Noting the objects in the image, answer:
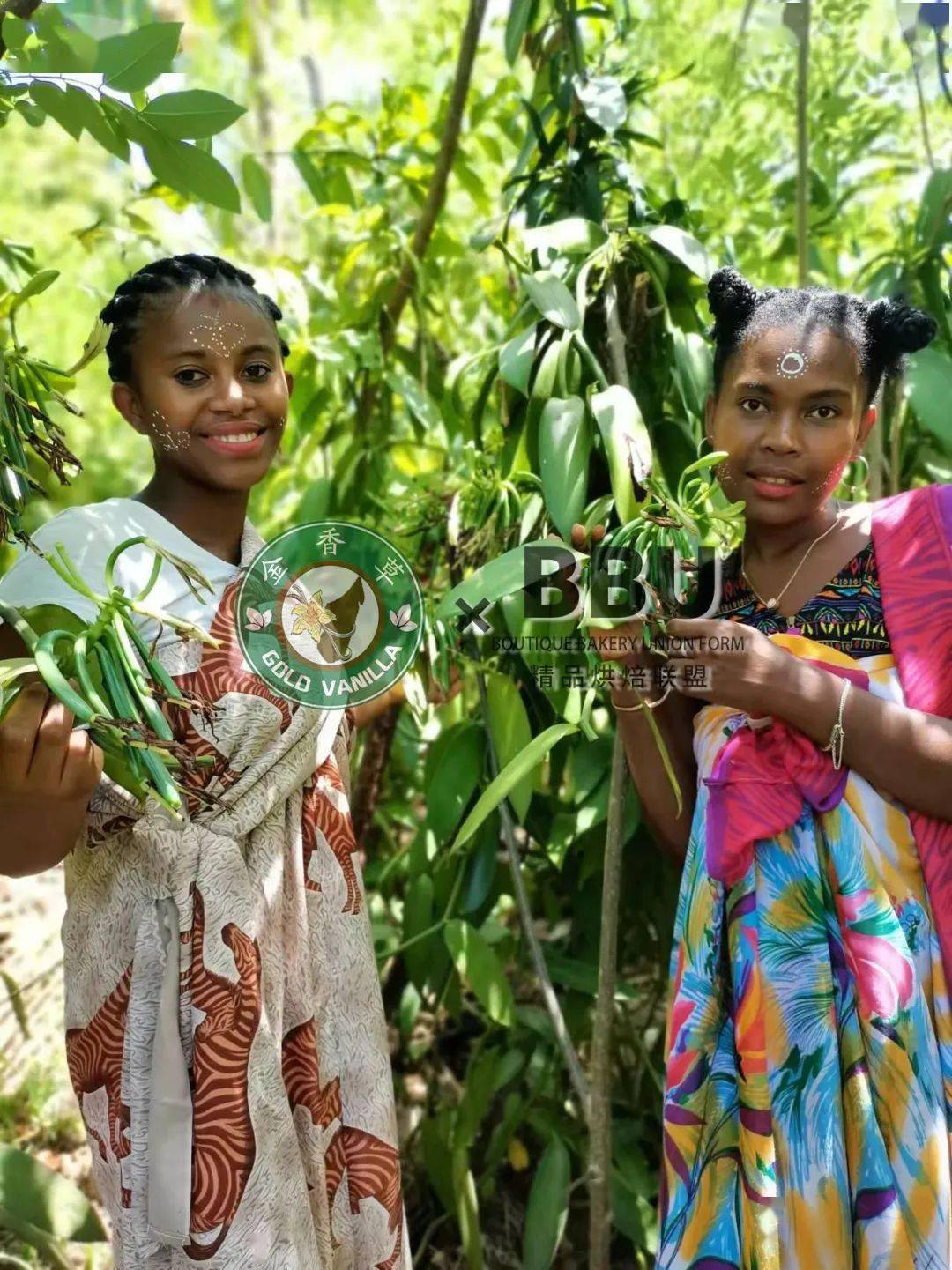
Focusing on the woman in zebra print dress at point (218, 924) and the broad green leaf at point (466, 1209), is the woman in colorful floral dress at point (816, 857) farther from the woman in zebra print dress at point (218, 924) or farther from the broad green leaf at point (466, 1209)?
the broad green leaf at point (466, 1209)

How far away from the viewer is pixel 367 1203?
109 cm

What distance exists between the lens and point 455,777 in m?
1.42

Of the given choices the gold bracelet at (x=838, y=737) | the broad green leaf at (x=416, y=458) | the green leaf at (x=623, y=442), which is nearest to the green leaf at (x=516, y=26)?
the green leaf at (x=623, y=442)

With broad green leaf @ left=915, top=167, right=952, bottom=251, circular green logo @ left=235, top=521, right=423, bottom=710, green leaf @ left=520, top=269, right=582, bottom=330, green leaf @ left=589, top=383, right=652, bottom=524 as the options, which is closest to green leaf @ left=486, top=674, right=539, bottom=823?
circular green logo @ left=235, top=521, right=423, bottom=710

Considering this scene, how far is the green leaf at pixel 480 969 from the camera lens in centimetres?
136

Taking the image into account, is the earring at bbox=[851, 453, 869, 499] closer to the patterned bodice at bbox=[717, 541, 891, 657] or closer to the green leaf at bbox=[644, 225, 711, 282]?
the patterned bodice at bbox=[717, 541, 891, 657]

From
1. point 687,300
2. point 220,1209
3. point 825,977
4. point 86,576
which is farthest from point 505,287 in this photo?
point 220,1209

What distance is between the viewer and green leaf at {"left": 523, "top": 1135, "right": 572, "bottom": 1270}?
1.33 m

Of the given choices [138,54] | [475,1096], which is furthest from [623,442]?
[475,1096]

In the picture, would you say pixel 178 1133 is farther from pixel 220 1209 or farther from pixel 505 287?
pixel 505 287

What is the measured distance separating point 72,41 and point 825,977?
2.83ft

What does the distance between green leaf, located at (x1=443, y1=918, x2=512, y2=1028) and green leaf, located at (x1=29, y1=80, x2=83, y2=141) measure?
0.86 metres

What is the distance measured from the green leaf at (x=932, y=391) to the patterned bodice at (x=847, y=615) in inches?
11.8

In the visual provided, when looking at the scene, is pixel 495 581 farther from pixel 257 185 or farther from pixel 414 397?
pixel 257 185
